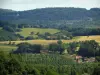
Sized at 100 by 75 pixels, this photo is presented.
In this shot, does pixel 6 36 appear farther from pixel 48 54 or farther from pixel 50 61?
pixel 50 61

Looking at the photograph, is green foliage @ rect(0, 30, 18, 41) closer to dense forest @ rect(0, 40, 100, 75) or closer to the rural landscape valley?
the rural landscape valley

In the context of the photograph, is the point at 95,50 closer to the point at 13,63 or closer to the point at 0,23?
the point at 13,63

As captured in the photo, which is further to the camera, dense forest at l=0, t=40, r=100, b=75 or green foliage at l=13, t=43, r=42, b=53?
green foliage at l=13, t=43, r=42, b=53

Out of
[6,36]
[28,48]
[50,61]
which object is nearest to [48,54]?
[50,61]

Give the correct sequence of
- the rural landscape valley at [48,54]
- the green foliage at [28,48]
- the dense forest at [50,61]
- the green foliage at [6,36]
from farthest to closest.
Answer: the green foliage at [6,36]
the green foliage at [28,48]
the rural landscape valley at [48,54]
the dense forest at [50,61]

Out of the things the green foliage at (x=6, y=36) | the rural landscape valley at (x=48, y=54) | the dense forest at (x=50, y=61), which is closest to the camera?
the dense forest at (x=50, y=61)

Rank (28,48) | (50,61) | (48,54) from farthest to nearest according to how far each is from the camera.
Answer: (28,48) < (48,54) < (50,61)

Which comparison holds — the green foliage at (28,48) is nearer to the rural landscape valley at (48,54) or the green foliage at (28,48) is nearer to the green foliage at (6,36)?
the rural landscape valley at (48,54)

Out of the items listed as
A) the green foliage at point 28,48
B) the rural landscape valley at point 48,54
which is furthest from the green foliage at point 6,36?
the green foliage at point 28,48

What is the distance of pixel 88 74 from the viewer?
4897 centimetres

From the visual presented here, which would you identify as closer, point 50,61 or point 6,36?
point 50,61

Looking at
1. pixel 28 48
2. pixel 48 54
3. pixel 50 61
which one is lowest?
pixel 28 48

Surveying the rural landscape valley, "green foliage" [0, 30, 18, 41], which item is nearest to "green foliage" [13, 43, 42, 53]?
the rural landscape valley

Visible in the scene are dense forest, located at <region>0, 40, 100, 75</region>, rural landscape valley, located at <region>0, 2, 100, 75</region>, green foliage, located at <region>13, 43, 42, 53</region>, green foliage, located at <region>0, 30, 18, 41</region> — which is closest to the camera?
dense forest, located at <region>0, 40, 100, 75</region>
